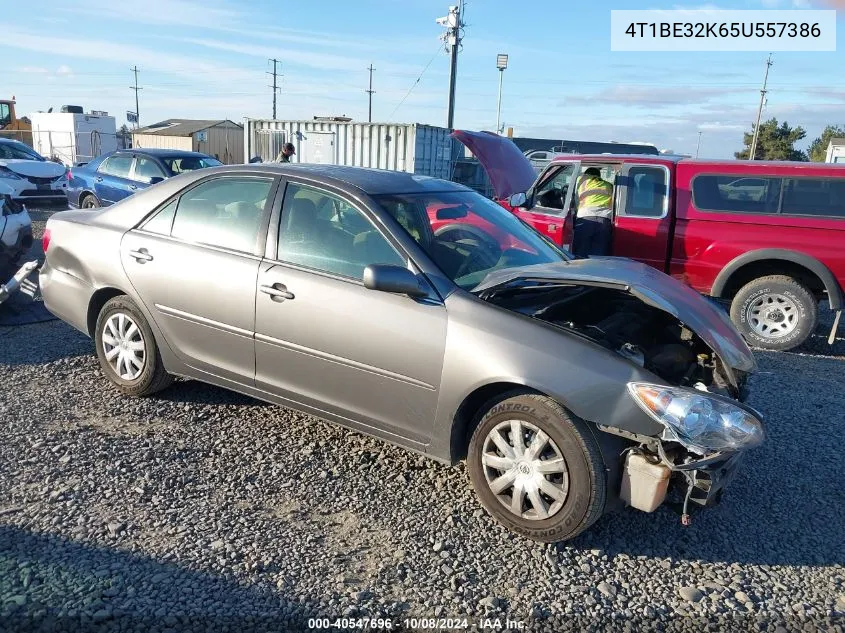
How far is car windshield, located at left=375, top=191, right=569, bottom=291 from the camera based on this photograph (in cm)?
379

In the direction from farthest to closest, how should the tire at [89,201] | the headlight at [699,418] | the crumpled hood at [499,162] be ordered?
the tire at [89,201] < the crumpled hood at [499,162] < the headlight at [699,418]

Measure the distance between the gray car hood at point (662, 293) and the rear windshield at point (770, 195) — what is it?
3734 mm

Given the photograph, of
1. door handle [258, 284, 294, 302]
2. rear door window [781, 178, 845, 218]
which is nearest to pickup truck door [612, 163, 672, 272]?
rear door window [781, 178, 845, 218]

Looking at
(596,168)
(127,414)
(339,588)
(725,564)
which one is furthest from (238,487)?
(596,168)

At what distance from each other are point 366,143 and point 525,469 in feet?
58.3

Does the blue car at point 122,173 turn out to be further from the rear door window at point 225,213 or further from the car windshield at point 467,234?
the car windshield at point 467,234

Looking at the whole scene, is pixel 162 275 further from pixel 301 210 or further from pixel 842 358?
pixel 842 358

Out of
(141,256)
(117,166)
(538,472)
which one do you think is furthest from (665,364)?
(117,166)

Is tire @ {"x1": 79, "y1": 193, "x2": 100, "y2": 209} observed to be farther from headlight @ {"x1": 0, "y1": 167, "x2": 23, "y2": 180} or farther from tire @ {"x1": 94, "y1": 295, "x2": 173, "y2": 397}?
tire @ {"x1": 94, "y1": 295, "x2": 173, "y2": 397}

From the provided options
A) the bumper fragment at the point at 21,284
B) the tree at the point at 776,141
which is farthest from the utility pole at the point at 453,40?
the tree at the point at 776,141

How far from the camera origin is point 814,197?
6.83 metres

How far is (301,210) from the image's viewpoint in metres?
4.05

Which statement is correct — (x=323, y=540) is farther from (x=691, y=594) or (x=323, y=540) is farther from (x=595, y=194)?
(x=595, y=194)

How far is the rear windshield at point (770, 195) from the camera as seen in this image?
6754 mm
